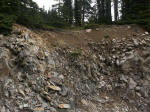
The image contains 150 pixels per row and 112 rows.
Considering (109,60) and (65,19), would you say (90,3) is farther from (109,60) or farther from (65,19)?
(109,60)

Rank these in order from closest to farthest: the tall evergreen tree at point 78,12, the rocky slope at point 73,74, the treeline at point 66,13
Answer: the rocky slope at point 73,74 < the treeline at point 66,13 < the tall evergreen tree at point 78,12

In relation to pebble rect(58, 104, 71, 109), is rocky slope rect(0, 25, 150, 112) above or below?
above

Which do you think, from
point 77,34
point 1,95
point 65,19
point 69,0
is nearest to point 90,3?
point 69,0

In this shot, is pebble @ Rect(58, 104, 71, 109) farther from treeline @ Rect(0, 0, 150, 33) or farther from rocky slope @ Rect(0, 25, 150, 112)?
treeline @ Rect(0, 0, 150, 33)

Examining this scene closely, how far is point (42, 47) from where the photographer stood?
13508mm

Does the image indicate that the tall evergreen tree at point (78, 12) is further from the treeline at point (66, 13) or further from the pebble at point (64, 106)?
the pebble at point (64, 106)

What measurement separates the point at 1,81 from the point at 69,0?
22366mm

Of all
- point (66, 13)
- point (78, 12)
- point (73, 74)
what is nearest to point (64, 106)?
point (73, 74)

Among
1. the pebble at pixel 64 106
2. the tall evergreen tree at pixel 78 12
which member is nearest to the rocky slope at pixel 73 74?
the pebble at pixel 64 106

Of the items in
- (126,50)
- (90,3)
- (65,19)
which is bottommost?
(126,50)

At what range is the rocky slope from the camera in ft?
35.5

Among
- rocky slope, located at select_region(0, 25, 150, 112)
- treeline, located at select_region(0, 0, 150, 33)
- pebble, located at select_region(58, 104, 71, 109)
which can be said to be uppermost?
treeline, located at select_region(0, 0, 150, 33)

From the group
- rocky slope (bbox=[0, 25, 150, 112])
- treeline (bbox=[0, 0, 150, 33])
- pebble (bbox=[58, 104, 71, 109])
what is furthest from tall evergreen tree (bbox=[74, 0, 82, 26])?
pebble (bbox=[58, 104, 71, 109])

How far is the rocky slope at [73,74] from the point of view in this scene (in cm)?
1082
